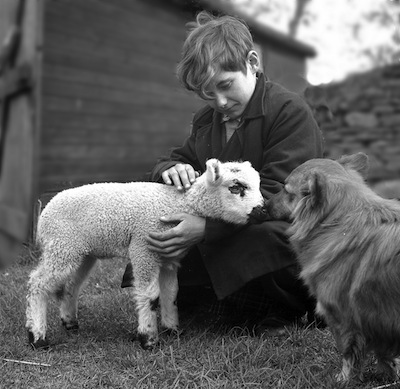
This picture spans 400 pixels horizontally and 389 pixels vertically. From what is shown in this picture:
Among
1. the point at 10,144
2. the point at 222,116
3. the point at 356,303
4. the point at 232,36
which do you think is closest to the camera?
the point at 10,144

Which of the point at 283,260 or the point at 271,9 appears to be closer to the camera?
the point at 271,9

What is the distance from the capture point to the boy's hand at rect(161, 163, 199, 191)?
Result: 3160mm

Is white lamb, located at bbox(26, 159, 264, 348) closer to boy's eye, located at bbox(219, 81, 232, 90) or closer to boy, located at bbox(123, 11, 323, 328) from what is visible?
boy, located at bbox(123, 11, 323, 328)

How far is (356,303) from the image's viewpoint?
246cm

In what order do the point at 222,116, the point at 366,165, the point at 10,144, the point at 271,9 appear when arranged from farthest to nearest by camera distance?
the point at 222,116
the point at 366,165
the point at 271,9
the point at 10,144

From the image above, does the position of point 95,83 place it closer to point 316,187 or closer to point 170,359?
point 316,187

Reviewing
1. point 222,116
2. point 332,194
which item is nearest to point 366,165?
point 332,194

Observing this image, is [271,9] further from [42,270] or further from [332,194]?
[42,270]

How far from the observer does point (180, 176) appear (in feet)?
10.5

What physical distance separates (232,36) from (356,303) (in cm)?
162

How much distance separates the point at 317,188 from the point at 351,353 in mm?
794

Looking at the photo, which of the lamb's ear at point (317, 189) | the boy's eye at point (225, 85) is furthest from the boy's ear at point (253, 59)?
the lamb's ear at point (317, 189)

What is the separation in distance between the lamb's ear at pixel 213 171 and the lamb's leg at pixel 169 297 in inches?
25.9

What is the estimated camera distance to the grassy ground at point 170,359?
263 cm
